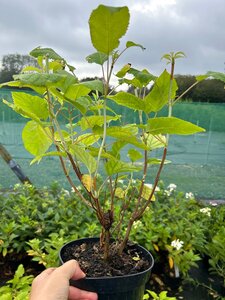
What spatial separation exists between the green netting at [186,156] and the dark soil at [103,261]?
154 inches

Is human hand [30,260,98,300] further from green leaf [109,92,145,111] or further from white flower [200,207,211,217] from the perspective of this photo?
white flower [200,207,211,217]

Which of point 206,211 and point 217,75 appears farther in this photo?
point 206,211

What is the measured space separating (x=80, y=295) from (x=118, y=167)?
341 millimetres

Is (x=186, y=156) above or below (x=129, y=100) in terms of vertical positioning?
below

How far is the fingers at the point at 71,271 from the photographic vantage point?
820 millimetres

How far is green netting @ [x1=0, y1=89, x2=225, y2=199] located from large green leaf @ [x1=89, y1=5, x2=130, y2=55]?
14.1ft

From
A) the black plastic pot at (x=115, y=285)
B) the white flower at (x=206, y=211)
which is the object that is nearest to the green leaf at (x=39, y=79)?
the black plastic pot at (x=115, y=285)

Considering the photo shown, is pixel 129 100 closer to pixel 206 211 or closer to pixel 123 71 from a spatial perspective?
pixel 123 71

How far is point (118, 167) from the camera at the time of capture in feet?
2.86

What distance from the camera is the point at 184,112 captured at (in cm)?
830

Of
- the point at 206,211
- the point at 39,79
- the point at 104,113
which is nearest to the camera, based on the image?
the point at 39,79

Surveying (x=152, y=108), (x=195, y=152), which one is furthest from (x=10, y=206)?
(x=195, y=152)

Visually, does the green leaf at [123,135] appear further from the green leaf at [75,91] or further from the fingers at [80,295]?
the fingers at [80,295]

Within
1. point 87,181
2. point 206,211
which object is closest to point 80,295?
point 87,181
